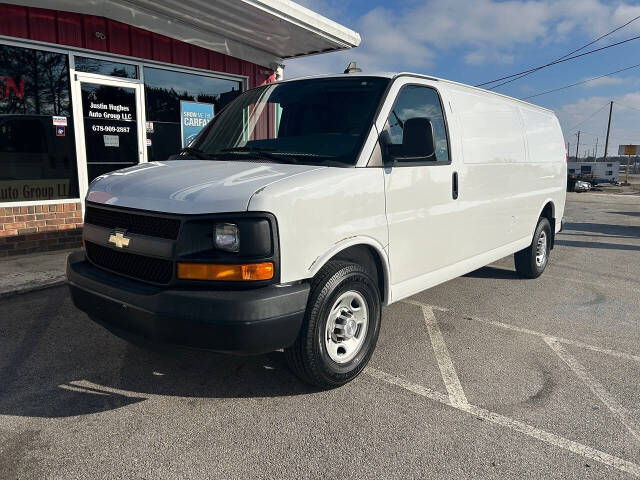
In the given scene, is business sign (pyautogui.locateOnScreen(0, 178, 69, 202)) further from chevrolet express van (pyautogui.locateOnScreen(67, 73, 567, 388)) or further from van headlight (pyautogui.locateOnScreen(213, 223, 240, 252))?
van headlight (pyautogui.locateOnScreen(213, 223, 240, 252))

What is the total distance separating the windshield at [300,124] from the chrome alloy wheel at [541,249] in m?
3.85

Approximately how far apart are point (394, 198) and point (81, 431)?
2447 mm

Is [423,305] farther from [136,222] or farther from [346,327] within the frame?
[136,222]

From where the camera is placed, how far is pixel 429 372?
137 inches

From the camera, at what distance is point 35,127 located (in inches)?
271

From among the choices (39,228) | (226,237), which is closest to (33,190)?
(39,228)

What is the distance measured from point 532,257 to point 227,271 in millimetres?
4701

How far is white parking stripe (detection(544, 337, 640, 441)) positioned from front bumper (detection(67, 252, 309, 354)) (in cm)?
205

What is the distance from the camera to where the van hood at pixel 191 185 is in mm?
2609

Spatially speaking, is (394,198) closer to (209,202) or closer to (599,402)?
(209,202)

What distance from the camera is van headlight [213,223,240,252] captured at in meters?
2.60

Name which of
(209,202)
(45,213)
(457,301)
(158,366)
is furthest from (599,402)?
(45,213)

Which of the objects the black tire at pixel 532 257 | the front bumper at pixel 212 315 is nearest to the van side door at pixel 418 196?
the front bumper at pixel 212 315

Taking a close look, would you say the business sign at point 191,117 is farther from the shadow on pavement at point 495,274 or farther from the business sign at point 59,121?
the shadow on pavement at point 495,274
